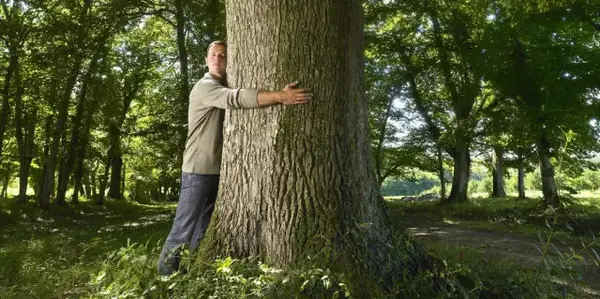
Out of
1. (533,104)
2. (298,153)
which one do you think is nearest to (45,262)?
(298,153)

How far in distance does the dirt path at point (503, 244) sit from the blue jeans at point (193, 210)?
4069 mm

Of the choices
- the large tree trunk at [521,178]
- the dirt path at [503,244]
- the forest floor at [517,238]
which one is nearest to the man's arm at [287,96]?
the forest floor at [517,238]

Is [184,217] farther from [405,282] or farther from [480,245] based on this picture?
[480,245]

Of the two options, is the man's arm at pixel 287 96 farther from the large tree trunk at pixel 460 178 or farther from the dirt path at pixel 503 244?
the large tree trunk at pixel 460 178

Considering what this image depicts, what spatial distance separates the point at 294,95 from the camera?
346cm

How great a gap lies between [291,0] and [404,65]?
22.1 meters

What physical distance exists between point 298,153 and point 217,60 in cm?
140

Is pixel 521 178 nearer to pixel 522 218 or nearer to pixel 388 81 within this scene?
pixel 388 81

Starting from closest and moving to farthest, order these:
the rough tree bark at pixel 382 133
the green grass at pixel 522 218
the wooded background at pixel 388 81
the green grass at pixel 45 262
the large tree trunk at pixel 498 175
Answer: the green grass at pixel 45 262 → the green grass at pixel 522 218 → the wooded background at pixel 388 81 → the large tree trunk at pixel 498 175 → the rough tree bark at pixel 382 133

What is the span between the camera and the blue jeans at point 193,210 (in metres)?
3.90

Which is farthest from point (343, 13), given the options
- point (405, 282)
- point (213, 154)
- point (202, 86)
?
point (405, 282)

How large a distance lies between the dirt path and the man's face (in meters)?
4.39

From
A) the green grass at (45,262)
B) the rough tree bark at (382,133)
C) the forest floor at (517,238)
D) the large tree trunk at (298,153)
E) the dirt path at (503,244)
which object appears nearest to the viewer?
the large tree trunk at (298,153)

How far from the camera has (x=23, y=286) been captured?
4695 millimetres
